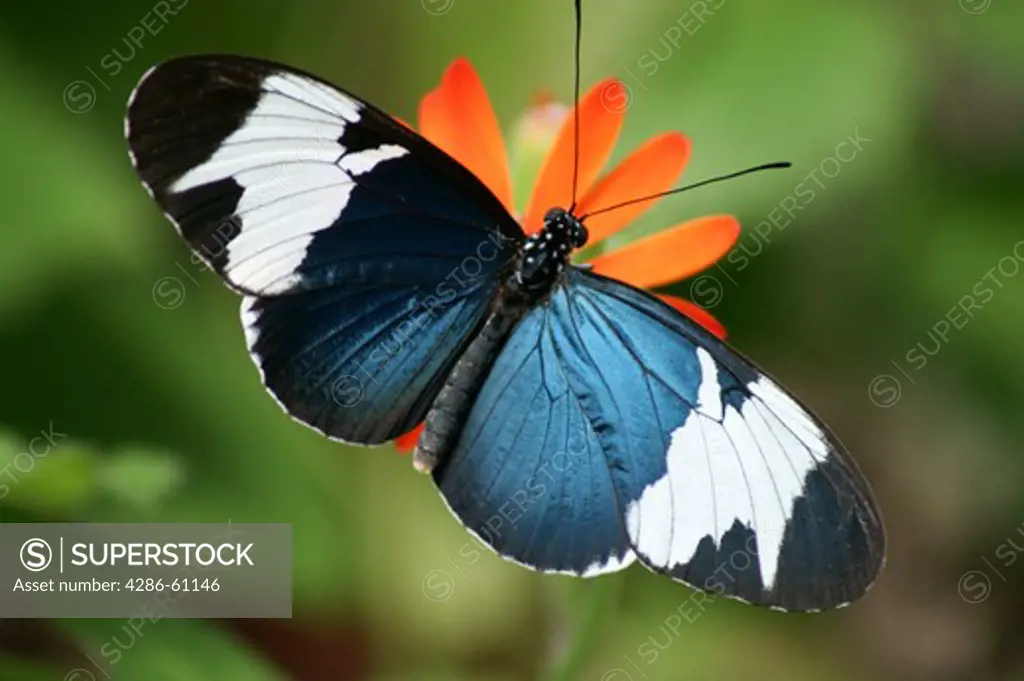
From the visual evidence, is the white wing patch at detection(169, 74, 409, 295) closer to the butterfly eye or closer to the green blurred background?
the butterfly eye

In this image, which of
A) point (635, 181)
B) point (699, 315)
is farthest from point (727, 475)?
point (635, 181)

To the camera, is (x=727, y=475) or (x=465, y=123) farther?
(x=465, y=123)

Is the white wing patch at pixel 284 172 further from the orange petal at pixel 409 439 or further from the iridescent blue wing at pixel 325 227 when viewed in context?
the orange petal at pixel 409 439

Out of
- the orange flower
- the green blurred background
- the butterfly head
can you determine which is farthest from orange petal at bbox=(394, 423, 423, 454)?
the green blurred background

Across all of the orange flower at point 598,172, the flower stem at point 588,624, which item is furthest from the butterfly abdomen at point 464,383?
the flower stem at point 588,624

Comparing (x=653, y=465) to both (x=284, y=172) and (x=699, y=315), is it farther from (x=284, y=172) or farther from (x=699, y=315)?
(x=284, y=172)

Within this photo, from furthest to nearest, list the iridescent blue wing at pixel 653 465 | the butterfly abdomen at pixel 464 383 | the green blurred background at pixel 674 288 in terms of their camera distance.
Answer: the green blurred background at pixel 674 288 → the butterfly abdomen at pixel 464 383 → the iridescent blue wing at pixel 653 465
